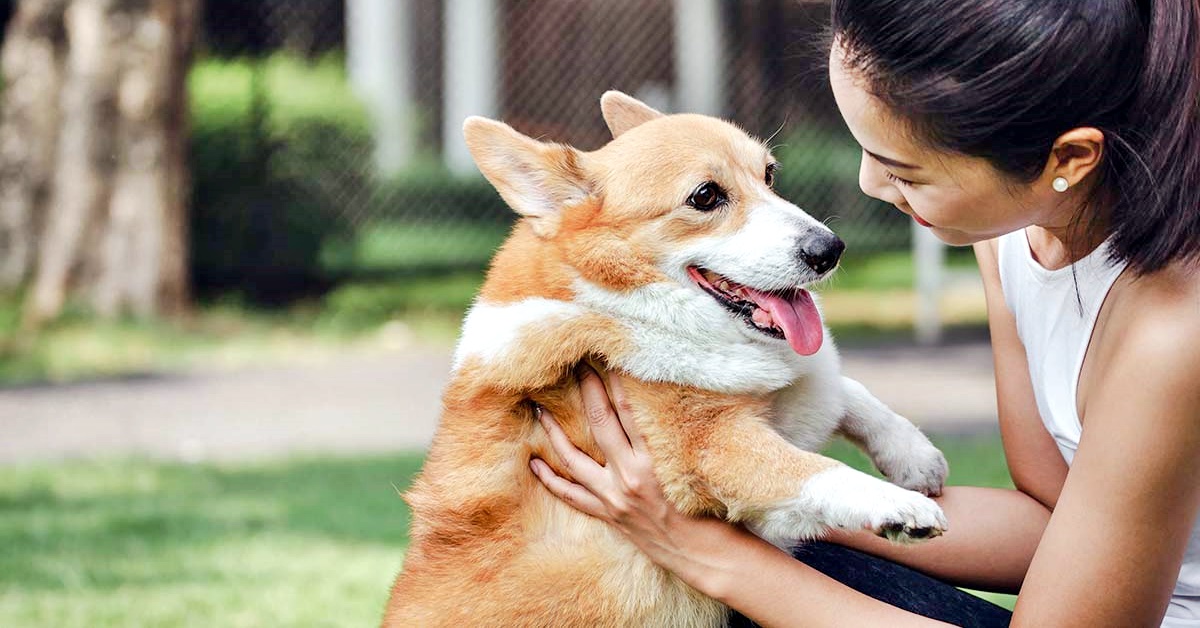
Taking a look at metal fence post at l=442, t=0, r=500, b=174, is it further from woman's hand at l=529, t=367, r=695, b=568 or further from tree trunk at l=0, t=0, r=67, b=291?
woman's hand at l=529, t=367, r=695, b=568

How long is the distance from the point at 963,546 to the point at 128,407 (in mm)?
4721

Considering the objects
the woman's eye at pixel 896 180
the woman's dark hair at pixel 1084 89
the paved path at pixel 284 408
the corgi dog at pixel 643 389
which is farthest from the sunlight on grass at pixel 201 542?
the woman's dark hair at pixel 1084 89

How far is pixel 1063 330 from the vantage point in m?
2.08

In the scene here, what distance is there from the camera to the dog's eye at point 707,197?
8.08 feet

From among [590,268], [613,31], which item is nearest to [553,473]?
[590,268]

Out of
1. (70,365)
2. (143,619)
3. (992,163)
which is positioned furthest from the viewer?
(70,365)

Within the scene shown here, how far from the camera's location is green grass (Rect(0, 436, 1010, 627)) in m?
3.63

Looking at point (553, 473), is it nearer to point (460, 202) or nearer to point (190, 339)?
point (190, 339)

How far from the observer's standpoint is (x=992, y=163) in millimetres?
1875

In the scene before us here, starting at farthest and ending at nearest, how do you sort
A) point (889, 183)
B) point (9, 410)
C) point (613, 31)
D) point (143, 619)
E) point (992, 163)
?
point (613, 31) < point (9, 410) < point (143, 619) < point (889, 183) < point (992, 163)

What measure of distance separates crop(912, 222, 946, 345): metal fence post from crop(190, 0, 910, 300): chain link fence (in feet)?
3.42

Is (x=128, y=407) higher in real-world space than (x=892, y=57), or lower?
lower

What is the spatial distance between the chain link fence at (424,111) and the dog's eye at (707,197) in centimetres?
479

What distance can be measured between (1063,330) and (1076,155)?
358 mm
